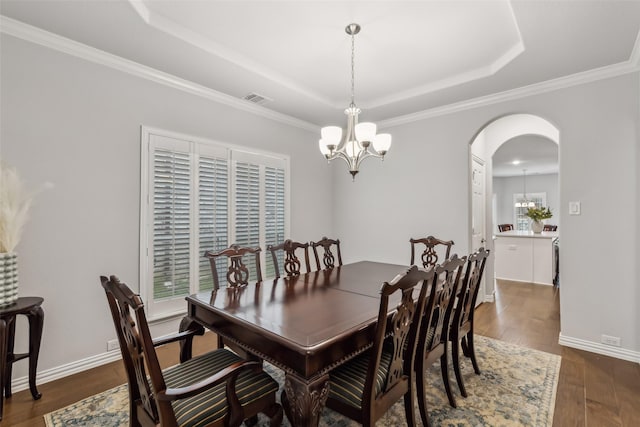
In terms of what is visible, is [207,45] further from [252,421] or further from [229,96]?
[252,421]

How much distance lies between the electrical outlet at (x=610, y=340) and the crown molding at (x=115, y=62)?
4330 millimetres

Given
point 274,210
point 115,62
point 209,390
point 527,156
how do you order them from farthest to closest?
1. point 527,156
2. point 274,210
3. point 115,62
4. point 209,390

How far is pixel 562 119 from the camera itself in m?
3.14

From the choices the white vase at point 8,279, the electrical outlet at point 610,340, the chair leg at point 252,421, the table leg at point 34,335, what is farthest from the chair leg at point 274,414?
the electrical outlet at point 610,340

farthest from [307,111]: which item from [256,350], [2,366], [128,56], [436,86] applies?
[2,366]

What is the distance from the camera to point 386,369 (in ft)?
5.46

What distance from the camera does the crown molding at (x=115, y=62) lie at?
2.25 metres

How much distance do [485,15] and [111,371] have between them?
407 cm

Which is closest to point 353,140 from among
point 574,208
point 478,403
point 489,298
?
point 478,403

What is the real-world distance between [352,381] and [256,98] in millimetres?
3154

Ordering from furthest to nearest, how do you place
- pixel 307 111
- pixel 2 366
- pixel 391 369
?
pixel 307 111 < pixel 2 366 < pixel 391 369

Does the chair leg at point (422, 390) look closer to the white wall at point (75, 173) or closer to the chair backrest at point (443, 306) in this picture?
the chair backrest at point (443, 306)

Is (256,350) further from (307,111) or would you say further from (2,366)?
(307,111)

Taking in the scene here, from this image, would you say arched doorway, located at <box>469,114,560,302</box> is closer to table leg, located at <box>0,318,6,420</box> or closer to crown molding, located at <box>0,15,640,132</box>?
crown molding, located at <box>0,15,640,132</box>
